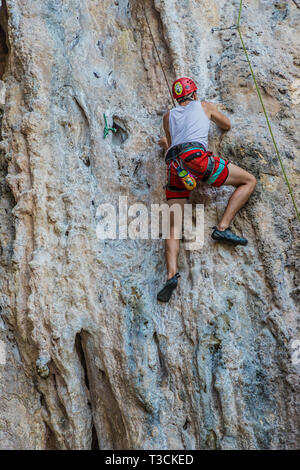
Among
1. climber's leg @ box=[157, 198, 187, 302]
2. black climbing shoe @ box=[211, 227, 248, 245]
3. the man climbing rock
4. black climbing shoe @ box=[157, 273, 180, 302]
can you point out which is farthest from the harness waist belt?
black climbing shoe @ box=[157, 273, 180, 302]

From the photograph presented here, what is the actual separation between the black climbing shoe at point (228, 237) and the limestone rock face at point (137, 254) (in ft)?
0.31

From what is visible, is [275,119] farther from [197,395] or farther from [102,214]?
[197,395]

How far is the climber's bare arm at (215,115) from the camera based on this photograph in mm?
4336

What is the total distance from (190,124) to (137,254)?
1286 mm

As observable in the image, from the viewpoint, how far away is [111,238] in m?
4.44

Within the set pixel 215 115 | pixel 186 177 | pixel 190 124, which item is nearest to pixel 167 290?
pixel 186 177

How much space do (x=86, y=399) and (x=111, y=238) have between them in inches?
57.6

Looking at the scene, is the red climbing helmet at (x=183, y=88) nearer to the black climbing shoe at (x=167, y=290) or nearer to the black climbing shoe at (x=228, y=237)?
the black climbing shoe at (x=228, y=237)

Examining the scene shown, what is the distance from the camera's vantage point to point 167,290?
4086 mm

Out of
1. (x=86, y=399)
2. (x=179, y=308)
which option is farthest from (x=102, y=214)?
(x=86, y=399)

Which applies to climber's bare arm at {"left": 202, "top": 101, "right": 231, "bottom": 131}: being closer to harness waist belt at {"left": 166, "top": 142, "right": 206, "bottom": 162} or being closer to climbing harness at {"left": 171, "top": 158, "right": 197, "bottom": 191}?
harness waist belt at {"left": 166, "top": 142, "right": 206, "bottom": 162}

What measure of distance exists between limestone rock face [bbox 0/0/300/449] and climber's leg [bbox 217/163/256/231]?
4.7 inches

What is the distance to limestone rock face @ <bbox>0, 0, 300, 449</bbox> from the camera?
3809 mm

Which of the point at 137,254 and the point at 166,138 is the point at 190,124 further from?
the point at 137,254
